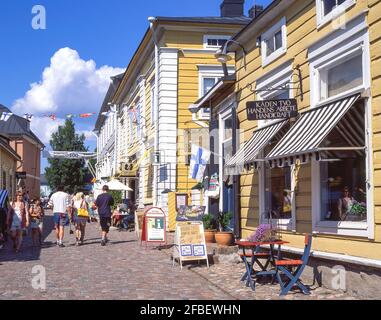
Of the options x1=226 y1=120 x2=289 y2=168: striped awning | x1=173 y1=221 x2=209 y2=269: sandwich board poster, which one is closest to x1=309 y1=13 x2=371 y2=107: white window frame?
x1=226 y1=120 x2=289 y2=168: striped awning

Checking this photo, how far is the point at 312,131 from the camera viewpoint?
27.6 ft

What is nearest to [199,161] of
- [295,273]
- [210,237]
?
[210,237]

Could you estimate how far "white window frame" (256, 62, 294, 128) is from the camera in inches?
409

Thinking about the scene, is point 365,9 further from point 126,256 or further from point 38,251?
point 38,251

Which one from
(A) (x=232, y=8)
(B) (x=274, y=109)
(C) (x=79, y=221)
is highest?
(A) (x=232, y=8)

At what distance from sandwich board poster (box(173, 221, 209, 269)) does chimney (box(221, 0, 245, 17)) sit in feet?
46.3

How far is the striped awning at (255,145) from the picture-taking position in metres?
10.3

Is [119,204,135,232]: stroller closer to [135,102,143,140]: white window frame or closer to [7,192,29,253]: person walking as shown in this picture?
[135,102,143,140]: white window frame

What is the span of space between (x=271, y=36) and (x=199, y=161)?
6.16 m

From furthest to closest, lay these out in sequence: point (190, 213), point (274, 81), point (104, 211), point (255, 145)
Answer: point (104, 211) → point (190, 213) → point (274, 81) → point (255, 145)

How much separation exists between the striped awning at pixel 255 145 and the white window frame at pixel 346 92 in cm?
118

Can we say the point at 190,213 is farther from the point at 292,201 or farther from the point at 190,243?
the point at 292,201
